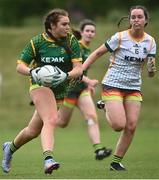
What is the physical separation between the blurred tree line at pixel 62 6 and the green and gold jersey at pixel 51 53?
29.7m

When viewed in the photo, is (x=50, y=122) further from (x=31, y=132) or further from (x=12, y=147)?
(x=12, y=147)

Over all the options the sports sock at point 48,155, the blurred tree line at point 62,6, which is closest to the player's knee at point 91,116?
the sports sock at point 48,155

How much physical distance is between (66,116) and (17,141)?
3.91 metres

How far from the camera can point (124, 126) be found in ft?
39.9

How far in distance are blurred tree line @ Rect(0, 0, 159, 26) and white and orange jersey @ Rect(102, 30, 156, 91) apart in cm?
2884

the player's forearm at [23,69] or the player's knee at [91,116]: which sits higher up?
the player's forearm at [23,69]

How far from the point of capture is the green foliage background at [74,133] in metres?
12.3

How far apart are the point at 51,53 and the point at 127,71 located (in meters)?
1.44

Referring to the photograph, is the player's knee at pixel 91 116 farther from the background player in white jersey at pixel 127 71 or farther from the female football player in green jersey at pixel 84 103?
the background player in white jersey at pixel 127 71

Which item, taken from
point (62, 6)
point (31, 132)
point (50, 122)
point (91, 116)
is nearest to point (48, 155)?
point (50, 122)

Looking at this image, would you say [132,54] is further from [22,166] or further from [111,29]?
[111,29]

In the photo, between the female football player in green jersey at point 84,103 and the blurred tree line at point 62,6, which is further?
the blurred tree line at point 62,6

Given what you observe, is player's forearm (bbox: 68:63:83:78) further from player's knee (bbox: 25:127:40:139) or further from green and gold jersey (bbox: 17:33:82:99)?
player's knee (bbox: 25:127:40:139)

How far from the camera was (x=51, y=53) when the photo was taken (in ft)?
37.6
